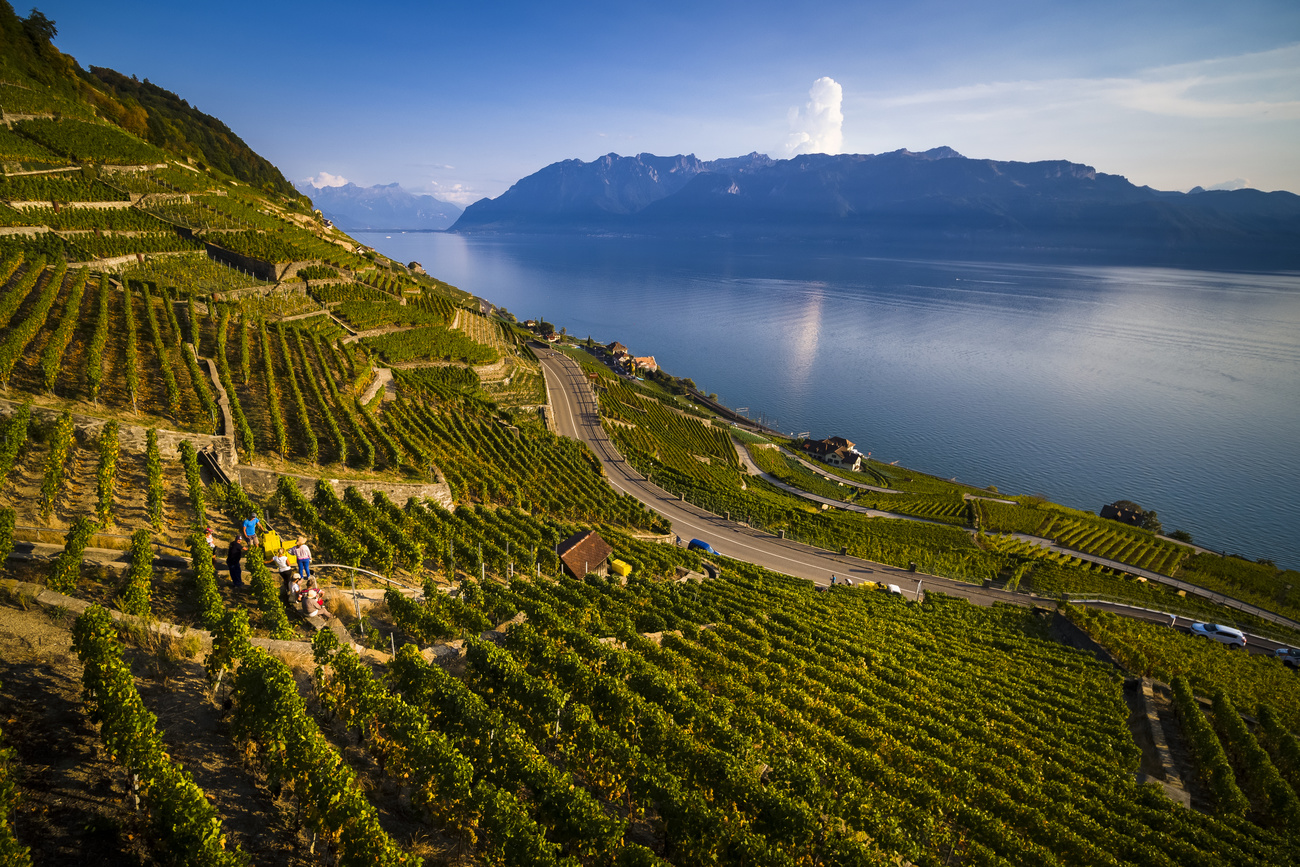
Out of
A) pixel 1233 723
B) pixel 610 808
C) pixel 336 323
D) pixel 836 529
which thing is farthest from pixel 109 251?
pixel 1233 723

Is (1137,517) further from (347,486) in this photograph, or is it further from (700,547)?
(347,486)

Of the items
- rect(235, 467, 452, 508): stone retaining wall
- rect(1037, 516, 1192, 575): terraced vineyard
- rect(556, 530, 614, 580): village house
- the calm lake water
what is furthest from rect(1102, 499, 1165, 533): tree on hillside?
rect(235, 467, 452, 508): stone retaining wall

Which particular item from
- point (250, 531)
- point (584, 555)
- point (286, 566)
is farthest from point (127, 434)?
point (584, 555)

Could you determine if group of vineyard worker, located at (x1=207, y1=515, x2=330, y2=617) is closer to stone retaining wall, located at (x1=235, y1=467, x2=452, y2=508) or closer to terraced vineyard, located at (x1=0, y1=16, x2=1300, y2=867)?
terraced vineyard, located at (x1=0, y1=16, x2=1300, y2=867)

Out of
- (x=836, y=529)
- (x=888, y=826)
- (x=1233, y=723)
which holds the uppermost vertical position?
(x=888, y=826)

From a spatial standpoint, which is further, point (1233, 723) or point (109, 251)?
point (109, 251)

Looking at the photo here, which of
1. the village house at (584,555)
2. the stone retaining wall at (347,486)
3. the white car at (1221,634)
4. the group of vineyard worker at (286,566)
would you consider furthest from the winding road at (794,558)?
the group of vineyard worker at (286,566)

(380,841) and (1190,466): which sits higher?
(380,841)

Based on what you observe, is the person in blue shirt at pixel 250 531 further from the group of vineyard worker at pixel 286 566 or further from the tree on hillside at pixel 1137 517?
the tree on hillside at pixel 1137 517

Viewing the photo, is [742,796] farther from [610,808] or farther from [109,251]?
[109,251]
